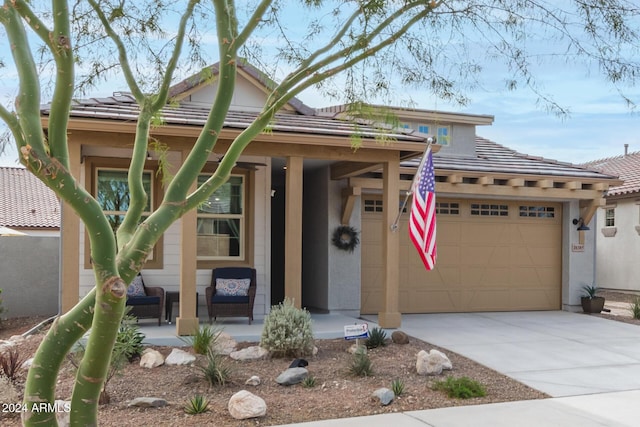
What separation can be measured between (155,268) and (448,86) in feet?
22.7

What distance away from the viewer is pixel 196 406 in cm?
609

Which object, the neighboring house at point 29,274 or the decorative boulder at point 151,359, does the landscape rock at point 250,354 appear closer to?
the decorative boulder at point 151,359

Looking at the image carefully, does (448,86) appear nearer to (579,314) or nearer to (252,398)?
(252,398)

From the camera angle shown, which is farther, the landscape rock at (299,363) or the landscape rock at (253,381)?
the landscape rock at (299,363)

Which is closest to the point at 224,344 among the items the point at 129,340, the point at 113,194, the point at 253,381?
the point at 129,340

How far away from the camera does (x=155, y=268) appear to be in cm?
1118

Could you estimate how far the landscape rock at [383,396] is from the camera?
656 centimetres

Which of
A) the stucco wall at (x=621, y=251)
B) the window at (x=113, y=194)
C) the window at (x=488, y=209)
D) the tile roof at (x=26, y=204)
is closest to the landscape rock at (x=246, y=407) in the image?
the window at (x=113, y=194)

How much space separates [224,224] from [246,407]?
5.92 meters

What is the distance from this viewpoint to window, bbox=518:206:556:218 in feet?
46.8

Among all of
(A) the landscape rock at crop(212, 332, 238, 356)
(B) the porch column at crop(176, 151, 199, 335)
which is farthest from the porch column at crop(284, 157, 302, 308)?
(B) the porch column at crop(176, 151, 199, 335)

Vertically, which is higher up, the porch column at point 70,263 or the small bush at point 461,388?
the porch column at point 70,263

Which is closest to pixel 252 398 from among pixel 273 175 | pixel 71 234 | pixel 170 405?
pixel 170 405

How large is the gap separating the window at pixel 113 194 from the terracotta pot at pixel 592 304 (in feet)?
31.0
